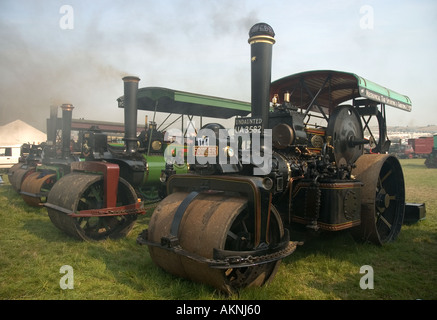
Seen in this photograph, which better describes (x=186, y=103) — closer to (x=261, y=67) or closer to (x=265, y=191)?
(x=261, y=67)

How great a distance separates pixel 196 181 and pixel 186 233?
2.03 ft

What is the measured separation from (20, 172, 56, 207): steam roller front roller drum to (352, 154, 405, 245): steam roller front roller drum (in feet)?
20.8

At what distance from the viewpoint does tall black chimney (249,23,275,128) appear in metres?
3.77

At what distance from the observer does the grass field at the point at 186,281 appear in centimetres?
305

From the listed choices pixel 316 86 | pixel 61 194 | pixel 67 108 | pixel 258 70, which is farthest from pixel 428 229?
pixel 67 108

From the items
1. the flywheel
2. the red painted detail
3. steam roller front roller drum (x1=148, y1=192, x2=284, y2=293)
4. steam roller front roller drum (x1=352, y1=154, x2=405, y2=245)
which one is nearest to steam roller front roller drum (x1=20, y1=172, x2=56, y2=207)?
the red painted detail

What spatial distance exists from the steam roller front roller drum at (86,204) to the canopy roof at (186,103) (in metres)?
2.33

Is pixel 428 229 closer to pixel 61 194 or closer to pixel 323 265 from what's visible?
pixel 323 265

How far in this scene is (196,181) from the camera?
3338 mm

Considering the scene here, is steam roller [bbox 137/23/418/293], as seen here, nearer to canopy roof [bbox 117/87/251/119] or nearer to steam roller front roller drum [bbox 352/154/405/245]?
steam roller front roller drum [bbox 352/154/405/245]

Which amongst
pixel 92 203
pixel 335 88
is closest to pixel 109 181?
pixel 92 203

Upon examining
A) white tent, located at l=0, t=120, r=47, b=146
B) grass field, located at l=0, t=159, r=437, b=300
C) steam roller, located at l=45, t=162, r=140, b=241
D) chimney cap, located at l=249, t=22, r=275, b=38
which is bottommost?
grass field, located at l=0, t=159, r=437, b=300

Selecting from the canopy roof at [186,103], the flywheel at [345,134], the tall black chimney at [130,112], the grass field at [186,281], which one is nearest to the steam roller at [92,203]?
the grass field at [186,281]

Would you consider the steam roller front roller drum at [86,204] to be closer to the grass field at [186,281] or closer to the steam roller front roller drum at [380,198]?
the grass field at [186,281]
